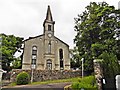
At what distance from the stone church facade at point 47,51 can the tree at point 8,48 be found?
2.14 m

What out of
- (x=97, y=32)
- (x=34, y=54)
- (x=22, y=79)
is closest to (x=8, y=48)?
(x=34, y=54)

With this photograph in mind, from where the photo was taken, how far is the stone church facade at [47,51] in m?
36.0

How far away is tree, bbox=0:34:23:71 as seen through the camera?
3388cm

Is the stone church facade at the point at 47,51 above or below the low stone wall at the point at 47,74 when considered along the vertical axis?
above

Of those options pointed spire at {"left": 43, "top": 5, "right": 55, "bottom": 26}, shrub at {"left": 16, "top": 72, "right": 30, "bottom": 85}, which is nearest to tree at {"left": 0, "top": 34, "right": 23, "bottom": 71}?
pointed spire at {"left": 43, "top": 5, "right": 55, "bottom": 26}

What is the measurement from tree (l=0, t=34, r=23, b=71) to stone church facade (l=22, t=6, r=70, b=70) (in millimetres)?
2140

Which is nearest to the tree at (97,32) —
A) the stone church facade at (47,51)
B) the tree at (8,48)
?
the stone church facade at (47,51)

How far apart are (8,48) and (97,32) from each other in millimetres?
16515

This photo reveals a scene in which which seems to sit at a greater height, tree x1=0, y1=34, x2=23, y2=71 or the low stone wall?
tree x1=0, y1=34, x2=23, y2=71

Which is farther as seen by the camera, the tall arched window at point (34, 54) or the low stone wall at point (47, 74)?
the tall arched window at point (34, 54)

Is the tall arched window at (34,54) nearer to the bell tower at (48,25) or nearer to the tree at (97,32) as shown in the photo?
the bell tower at (48,25)

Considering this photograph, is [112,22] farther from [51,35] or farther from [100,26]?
[51,35]

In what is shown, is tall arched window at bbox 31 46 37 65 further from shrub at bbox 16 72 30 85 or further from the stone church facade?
shrub at bbox 16 72 30 85

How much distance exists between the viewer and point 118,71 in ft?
51.4
